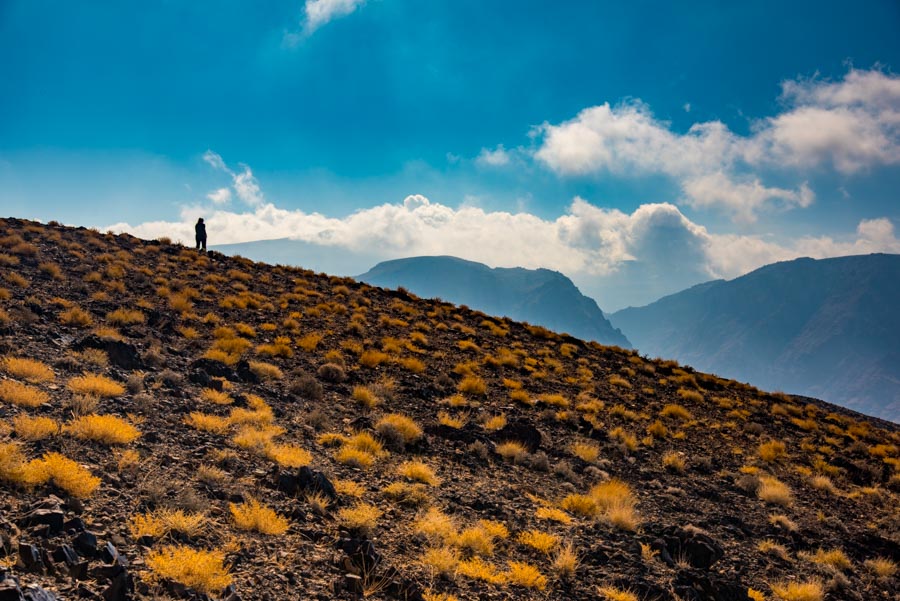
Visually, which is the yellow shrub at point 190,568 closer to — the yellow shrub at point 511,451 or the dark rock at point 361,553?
the dark rock at point 361,553

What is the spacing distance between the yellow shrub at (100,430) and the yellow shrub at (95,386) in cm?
148

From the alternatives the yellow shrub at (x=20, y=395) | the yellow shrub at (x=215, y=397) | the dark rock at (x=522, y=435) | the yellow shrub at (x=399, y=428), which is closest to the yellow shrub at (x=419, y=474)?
the yellow shrub at (x=399, y=428)

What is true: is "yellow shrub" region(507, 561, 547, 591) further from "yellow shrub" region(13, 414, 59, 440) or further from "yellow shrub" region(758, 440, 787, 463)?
"yellow shrub" region(758, 440, 787, 463)

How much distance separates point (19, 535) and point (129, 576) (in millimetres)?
1248

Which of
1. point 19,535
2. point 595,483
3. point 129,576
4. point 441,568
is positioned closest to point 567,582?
point 441,568

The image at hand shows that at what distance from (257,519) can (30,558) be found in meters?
2.39

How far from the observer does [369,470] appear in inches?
368

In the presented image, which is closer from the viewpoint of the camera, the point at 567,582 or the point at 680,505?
the point at 567,582

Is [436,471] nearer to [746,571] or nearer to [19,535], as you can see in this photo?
[746,571]

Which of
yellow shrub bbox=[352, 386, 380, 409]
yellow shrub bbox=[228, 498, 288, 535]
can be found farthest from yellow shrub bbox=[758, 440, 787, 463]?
yellow shrub bbox=[228, 498, 288, 535]

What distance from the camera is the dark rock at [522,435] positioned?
41.2 ft

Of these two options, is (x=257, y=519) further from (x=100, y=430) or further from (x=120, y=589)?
(x=100, y=430)

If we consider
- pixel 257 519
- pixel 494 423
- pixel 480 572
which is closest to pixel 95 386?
pixel 257 519

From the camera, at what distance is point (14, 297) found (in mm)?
15430
